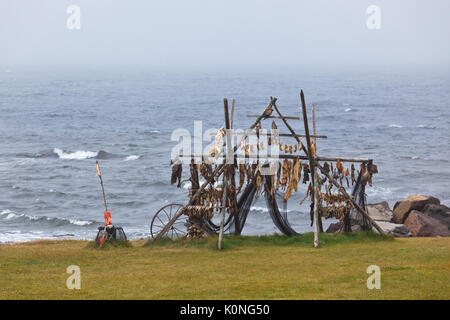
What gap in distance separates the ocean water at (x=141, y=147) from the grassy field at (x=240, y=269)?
15.4 meters

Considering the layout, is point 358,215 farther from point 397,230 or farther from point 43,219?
point 43,219

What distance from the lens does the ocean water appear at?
4244 cm

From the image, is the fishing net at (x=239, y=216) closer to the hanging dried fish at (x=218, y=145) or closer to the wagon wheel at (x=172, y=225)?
the wagon wheel at (x=172, y=225)

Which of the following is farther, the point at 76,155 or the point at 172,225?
the point at 76,155

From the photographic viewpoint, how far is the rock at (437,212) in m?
28.3

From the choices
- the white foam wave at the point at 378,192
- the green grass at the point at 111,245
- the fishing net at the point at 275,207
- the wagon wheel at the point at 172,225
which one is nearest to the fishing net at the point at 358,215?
the fishing net at the point at 275,207

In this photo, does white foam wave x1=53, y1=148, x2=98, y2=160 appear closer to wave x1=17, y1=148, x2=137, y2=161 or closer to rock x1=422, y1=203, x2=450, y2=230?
wave x1=17, y1=148, x2=137, y2=161

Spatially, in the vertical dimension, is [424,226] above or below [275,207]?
below

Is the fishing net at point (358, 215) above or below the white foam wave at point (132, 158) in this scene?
above

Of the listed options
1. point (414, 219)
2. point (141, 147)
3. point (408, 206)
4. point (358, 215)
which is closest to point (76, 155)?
point (141, 147)

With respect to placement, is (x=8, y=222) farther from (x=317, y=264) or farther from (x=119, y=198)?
(x=317, y=264)

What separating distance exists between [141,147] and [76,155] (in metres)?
8.85

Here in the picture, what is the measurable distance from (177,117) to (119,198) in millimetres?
58948

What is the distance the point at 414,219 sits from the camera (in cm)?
2662
